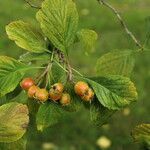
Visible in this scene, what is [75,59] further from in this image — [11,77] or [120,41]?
[11,77]

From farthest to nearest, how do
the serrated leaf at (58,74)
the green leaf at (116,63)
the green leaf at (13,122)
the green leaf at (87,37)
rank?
the green leaf at (116,63)
the green leaf at (87,37)
the serrated leaf at (58,74)
the green leaf at (13,122)

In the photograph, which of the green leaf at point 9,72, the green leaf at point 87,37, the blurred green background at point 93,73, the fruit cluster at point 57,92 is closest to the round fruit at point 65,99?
the fruit cluster at point 57,92

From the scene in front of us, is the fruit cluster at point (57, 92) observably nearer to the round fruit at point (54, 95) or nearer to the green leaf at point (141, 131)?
the round fruit at point (54, 95)

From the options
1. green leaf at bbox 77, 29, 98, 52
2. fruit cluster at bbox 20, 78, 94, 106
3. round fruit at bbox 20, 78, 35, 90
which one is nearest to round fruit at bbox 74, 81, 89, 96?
fruit cluster at bbox 20, 78, 94, 106

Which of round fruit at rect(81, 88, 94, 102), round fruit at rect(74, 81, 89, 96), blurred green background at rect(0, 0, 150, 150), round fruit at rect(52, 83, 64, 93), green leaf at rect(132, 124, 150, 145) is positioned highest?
round fruit at rect(52, 83, 64, 93)

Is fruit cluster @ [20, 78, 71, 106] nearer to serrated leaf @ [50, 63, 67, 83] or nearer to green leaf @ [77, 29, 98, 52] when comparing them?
serrated leaf @ [50, 63, 67, 83]
